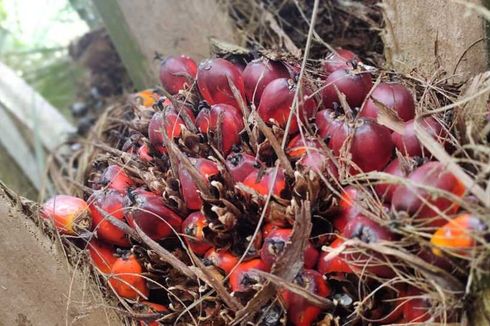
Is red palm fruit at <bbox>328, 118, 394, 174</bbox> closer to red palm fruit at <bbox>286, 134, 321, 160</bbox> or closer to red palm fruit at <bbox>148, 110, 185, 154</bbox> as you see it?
red palm fruit at <bbox>286, 134, 321, 160</bbox>

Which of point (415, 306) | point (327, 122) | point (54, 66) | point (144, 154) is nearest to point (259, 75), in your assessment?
point (327, 122)

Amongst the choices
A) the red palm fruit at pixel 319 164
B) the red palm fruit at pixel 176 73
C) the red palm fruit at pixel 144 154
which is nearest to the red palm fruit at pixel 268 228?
the red palm fruit at pixel 319 164

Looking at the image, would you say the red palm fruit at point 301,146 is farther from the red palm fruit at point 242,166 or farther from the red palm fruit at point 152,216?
the red palm fruit at point 152,216

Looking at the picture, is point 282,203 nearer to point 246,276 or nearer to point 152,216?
point 246,276

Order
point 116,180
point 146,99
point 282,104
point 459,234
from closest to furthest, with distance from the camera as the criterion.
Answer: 1. point 459,234
2. point 282,104
3. point 116,180
4. point 146,99

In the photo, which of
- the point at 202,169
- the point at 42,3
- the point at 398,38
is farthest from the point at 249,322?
the point at 42,3
